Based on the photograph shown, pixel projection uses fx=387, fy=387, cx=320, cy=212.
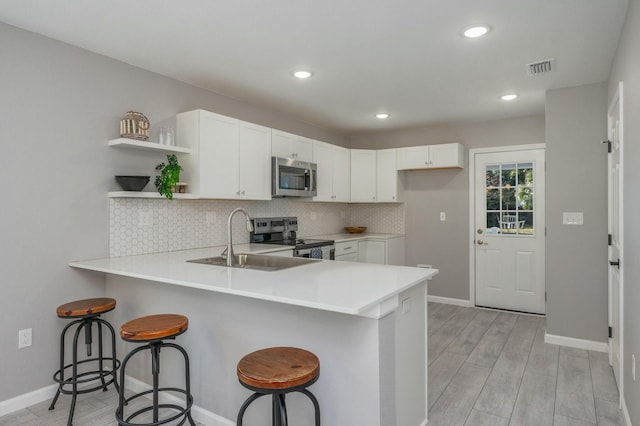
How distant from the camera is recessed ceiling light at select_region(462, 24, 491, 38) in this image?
244 centimetres

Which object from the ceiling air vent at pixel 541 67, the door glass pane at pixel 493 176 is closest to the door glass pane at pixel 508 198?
the door glass pane at pixel 493 176

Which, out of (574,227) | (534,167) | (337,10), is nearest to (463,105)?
(534,167)

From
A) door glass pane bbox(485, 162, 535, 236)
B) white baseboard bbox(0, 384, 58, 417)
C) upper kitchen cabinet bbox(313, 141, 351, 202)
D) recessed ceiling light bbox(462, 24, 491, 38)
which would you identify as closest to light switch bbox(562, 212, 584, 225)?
door glass pane bbox(485, 162, 535, 236)

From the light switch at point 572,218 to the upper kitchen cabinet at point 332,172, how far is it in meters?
2.57

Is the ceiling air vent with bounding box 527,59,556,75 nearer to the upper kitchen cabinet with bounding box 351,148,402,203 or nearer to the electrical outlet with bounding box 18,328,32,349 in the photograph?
the upper kitchen cabinet with bounding box 351,148,402,203

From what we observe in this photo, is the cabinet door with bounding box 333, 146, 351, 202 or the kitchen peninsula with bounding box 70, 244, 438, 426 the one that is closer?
the kitchen peninsula with bounding box 70, 244, 438, 426

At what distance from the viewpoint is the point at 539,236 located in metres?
4.69

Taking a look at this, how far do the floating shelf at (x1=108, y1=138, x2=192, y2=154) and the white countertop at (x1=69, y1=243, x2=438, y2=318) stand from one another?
85cm

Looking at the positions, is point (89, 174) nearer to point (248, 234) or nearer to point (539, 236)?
point (248, 234)

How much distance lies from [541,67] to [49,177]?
3.76 m

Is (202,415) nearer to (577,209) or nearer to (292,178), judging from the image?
(292,178)

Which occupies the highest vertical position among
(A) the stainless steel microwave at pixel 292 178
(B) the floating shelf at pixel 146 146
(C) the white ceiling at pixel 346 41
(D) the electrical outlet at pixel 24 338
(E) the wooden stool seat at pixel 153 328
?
(C) the white ceiling at pixel 346 41

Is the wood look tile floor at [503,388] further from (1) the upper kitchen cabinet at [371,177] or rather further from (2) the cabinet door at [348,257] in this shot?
(1) the upper kitchen cabinet at [371,177]

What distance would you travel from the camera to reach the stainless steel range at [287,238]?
160 inches
